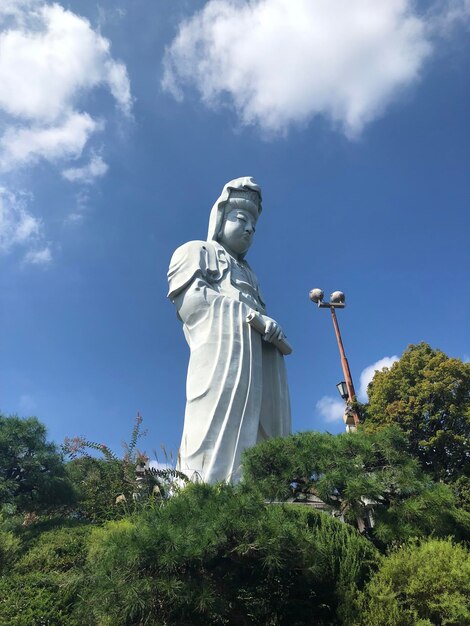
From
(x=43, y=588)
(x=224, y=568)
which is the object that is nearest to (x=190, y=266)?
(x=43, y=588)

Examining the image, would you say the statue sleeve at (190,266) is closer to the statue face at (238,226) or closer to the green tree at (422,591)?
the statue face at (238,226)

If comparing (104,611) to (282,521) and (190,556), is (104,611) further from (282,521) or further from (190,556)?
(282,521)

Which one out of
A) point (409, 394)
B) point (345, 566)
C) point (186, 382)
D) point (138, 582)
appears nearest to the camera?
point (138, 582)

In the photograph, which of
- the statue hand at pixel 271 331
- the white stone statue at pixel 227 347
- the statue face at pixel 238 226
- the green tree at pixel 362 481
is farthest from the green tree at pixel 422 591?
the statue face at pixel 238 226

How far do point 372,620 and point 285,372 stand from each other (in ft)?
17.8

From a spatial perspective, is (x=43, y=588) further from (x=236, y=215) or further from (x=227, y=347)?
(x=236, y=215)

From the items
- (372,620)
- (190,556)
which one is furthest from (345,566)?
(190,556)

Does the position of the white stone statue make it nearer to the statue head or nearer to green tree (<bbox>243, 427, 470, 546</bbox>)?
the statue head

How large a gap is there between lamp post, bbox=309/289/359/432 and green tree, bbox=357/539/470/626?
9356 mm

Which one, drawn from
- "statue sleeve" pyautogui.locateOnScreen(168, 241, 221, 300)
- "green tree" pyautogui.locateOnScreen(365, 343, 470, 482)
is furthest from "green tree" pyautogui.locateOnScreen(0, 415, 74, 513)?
"green tree" pyautogui.locateOnScreen(365, 343, 470, 482)

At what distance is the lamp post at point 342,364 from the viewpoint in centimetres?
1421

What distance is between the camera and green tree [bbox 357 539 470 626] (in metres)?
3.75

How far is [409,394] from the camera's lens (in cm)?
1578

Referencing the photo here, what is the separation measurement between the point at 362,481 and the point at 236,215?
250 inches
